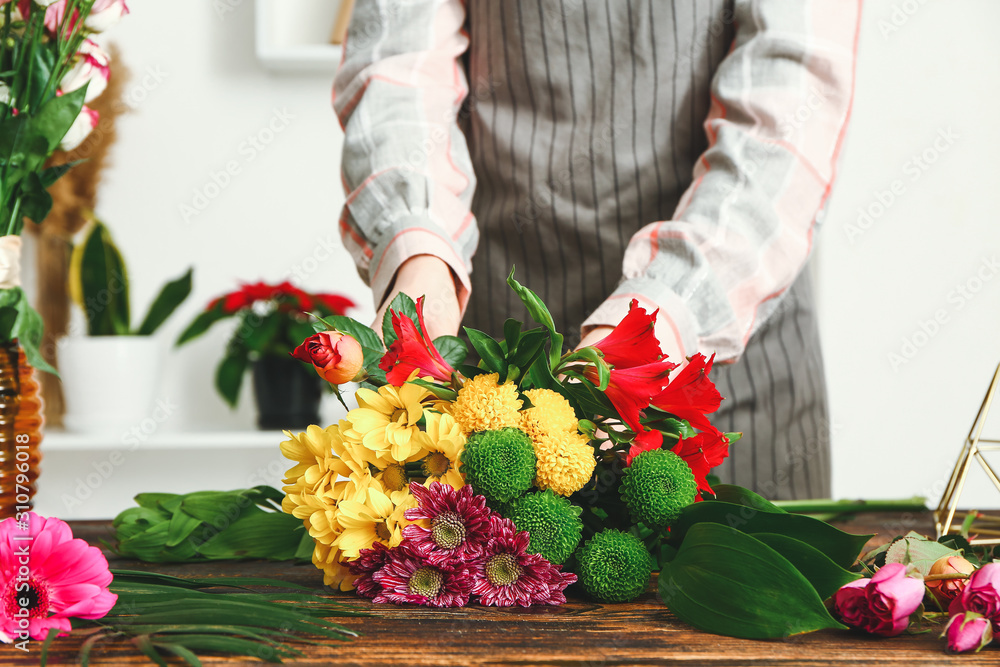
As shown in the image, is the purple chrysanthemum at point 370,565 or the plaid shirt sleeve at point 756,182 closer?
the purple chrysanthemum at point 370,565

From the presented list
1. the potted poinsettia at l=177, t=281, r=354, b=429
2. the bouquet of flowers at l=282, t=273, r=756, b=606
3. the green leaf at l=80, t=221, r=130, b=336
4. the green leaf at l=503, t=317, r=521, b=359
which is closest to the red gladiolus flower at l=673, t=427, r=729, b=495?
the bouquet of flowers at l=282, t=273, r=756, b=606

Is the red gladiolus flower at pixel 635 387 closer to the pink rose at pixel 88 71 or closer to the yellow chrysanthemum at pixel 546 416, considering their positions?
the yellow chrysanthemum at pixel 546 416

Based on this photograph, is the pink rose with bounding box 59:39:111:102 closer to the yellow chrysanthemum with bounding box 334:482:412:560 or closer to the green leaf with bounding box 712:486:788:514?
the yellow chrysanthemum with bounding box 334:482:412:560

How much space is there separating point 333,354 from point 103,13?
0.33 metres

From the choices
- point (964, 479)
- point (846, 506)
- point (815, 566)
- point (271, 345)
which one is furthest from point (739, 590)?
point (271, 345)

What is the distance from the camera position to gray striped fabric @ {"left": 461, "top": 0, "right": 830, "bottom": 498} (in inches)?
31.4

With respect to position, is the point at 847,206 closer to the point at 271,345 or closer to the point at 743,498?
the point at 271,345

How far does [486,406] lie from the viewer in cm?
40

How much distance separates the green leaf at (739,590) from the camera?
321 mm

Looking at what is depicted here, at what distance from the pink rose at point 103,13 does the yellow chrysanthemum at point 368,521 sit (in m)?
0.38

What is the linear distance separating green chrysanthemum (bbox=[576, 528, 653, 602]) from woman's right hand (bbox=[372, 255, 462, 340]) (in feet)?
0.72

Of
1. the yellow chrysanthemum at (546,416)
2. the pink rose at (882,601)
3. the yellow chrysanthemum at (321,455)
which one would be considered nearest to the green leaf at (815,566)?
the pink rose at (882,601)

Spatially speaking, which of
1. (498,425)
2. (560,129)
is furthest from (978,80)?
(498,425)

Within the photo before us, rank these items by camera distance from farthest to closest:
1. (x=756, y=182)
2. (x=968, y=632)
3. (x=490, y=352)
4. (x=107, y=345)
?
1. (x=107, y=345)
2. (x=756, y=182)
3. (x=490, y=352)
4. (x=968, y=632)
